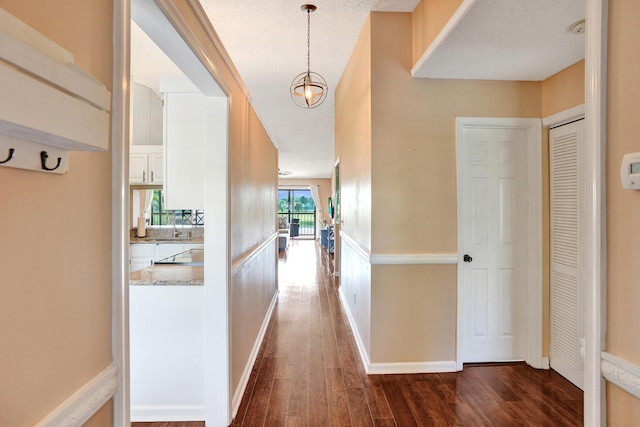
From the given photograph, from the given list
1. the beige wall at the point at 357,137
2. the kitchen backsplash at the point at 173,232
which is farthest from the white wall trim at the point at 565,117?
→ the kitchen backsplash at the point at 173,232

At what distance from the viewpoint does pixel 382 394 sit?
93.5 inches

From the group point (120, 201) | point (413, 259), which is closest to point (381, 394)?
Answer: point (413, 259)

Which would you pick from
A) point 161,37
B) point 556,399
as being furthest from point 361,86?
point 556,399

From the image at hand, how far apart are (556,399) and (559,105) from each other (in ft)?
7.31

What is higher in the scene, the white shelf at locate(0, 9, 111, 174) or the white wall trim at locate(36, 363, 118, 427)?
the white shelf at locate(0, 9, 111, 174)

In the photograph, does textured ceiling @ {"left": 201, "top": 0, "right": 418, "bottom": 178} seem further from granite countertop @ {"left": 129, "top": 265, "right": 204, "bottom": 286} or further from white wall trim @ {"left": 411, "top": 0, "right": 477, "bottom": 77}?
granite countertop @ {"left": 129, "top": 265, "right": 204, "bottom": 286}

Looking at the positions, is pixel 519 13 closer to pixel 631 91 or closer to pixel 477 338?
pixel 631 91

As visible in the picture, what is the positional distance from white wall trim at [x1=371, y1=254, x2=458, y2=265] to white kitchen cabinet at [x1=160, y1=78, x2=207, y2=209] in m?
1.43

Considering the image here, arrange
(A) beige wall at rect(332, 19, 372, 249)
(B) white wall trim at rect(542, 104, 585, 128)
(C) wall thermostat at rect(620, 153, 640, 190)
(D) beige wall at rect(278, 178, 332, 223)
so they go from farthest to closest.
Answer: (D) beige wall at rect(278, 178, 332, 223)
(A) beige wall at rect(332, 19, 372, 249)
(B) white wall trim at rect(542, 104, 585, 128)
(C) wall thermostat at rect(620, 153, 640, 190)

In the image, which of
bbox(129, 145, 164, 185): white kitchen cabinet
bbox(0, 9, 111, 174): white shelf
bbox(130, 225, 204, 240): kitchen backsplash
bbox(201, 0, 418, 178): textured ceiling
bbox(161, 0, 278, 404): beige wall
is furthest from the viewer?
bbox(130, 225, 204, 240): kitchen backsplash

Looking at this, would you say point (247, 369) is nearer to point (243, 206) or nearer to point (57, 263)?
point (243, 206)

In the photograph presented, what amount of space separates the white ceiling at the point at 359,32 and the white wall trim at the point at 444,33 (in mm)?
14

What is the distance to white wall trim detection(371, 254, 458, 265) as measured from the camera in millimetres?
2639

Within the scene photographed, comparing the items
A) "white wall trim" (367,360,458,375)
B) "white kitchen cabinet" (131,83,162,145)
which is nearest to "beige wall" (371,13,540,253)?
"white wall trim" (367,360,458,375)
